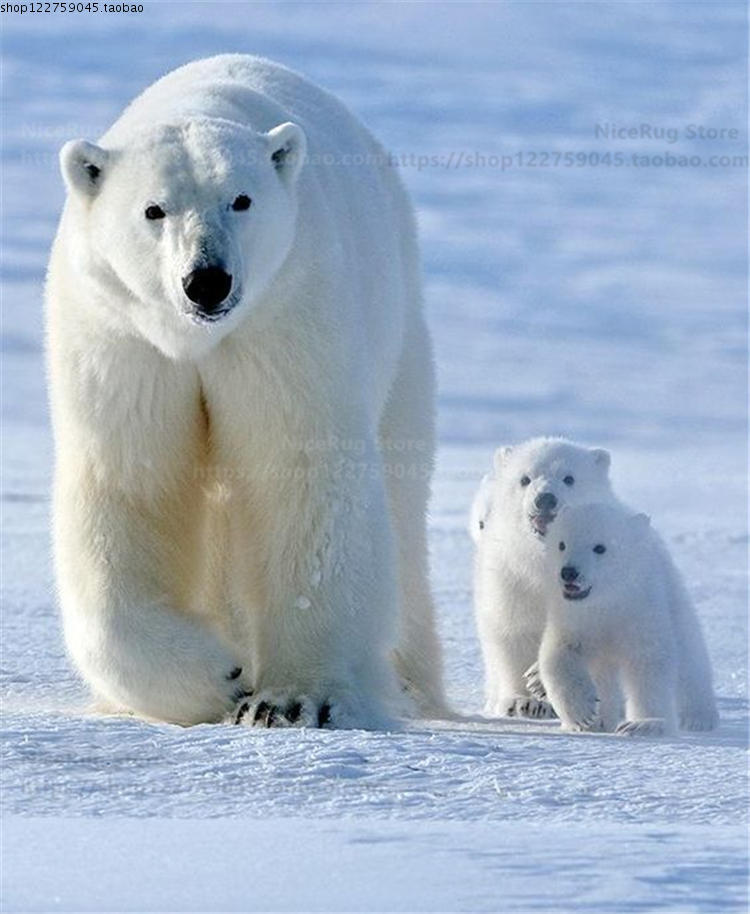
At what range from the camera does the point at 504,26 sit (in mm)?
30266

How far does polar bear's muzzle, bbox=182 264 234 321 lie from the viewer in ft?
12.9

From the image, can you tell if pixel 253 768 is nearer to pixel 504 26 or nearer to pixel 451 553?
pixel 451 553

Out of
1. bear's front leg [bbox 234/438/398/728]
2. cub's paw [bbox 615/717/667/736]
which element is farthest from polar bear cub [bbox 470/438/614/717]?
bear's front leg [bbox 234/438/398/728]

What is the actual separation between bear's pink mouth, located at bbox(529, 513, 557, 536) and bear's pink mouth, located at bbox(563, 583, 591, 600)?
27 cm

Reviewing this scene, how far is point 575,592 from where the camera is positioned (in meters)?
5.03

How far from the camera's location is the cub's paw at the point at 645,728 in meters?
4.81

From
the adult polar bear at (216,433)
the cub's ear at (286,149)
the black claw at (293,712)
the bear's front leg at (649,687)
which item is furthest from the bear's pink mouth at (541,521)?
the cub's ear at (286,149)

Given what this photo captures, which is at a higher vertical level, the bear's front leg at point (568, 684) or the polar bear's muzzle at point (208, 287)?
the polar bear's muzzle at point (208, 287)

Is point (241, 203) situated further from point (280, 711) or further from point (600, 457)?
point (600, 457)

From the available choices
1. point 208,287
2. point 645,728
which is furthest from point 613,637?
point 208,287

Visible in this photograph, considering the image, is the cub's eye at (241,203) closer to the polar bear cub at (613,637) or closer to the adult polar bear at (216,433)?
the adult polar bear at (216,433)

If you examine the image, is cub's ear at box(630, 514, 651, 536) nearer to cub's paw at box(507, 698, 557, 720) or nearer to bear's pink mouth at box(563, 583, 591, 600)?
bear's pink mouth at box(563, 583, 591, 600)

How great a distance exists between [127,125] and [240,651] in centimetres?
A: 118

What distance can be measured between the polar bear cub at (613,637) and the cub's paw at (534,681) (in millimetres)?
159
